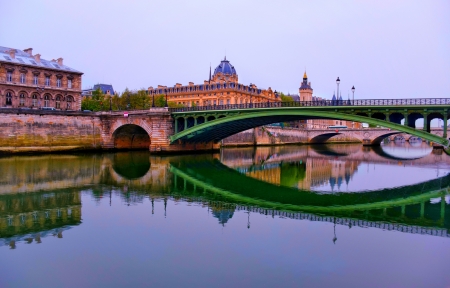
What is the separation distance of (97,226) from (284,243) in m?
7.21

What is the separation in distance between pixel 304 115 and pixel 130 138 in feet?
91.7

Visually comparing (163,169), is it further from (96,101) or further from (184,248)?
(96,101)

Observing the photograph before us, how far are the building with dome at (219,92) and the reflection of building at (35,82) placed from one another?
38.1 meters

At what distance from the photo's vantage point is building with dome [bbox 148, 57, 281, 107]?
95.6 m

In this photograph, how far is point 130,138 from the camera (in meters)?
58.8

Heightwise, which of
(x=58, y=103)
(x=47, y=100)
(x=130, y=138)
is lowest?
(x=130, y=138)

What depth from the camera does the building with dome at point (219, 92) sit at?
9556cm

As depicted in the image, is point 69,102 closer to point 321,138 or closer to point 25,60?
point 25,60

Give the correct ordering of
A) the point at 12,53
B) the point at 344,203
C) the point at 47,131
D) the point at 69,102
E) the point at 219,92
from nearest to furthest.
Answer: the point at 344,203 < the point at 47,131 < the point at 12,53 < the point at 69,102 < the point at 219,92

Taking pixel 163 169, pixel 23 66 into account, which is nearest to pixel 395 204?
pixel 163 169

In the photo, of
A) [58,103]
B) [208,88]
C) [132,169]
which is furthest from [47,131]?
[208,88]

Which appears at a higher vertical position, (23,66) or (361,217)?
(23,66)

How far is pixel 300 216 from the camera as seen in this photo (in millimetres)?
18359

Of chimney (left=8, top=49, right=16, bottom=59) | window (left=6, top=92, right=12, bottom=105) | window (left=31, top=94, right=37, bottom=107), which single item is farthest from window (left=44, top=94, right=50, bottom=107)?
chimney (left=8, top=49, right=16, bottom=59)
